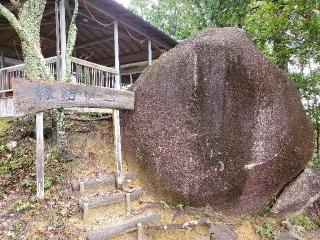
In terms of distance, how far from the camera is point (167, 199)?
6805 mm

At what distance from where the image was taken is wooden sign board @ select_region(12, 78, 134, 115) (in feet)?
16.6

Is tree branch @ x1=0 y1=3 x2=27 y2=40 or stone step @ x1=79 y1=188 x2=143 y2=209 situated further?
tree branch @ x1=0 y1=3 x2=27 y2=40

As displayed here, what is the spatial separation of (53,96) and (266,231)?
17.1 ft

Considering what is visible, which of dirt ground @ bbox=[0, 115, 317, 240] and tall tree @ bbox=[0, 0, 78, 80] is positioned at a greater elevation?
tall tree @ bbox=[0, 0, 78, 80]

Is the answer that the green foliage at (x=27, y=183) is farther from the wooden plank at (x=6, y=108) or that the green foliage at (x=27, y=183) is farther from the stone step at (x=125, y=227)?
the wooden plank at (x=6, y=108)

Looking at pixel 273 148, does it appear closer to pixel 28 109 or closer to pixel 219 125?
pixel 219 125

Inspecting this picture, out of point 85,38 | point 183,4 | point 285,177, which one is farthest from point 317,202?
point 183,4

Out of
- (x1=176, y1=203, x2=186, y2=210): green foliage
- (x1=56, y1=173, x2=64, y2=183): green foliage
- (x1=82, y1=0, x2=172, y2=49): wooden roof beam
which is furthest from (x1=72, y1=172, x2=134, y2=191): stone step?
(x1=82, y1=0, x2=172, y2=49): wooden roof beam

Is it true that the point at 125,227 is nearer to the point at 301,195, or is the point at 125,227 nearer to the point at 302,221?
the point at 302,221

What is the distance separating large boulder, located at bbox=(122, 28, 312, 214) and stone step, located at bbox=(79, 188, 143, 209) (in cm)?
53

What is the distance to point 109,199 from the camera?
237 inches

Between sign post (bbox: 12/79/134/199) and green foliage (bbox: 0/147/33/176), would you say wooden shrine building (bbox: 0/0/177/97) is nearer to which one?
sign post (bbox: 12/79/134/199)

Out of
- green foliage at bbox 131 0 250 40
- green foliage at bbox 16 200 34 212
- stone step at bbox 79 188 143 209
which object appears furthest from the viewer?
green foliage at bbox 131 0 250 40

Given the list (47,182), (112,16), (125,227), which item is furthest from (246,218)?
(112,16)
